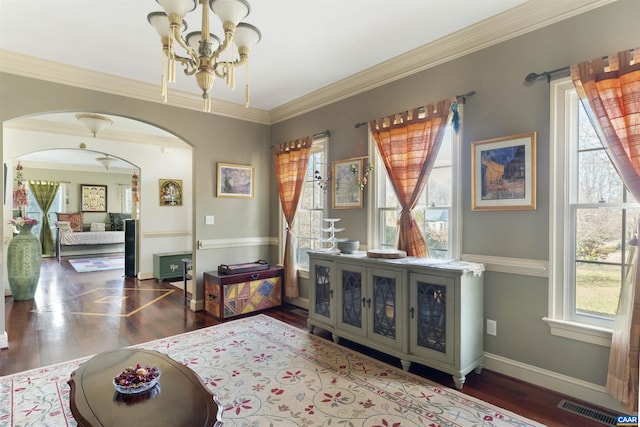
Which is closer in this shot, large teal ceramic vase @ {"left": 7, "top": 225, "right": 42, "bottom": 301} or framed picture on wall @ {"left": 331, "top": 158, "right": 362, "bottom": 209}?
framed picture on wall @ {"left": 331, "top": 158, "right": 362, "bottom": 209}

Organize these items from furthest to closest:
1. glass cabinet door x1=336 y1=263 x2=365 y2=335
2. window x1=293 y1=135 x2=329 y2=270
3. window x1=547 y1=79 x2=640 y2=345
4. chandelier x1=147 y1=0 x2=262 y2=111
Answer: window x1=293 y1=135 x2=329 y2=270
glass cabinet door x1=336 y1=263 x2=365 y2=335
window x1=547 y1=79 x2=640 y2=345
chandelier x1=147 y1=0 x2=262 y2=111

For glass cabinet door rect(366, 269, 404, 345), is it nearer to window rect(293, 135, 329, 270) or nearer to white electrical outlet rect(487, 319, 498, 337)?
white electrical outlet rect(487, 319, 498, 337)

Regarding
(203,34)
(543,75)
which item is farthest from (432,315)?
(203,34)

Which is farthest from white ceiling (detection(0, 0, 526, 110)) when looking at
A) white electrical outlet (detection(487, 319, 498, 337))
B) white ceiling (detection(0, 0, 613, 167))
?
white electrical outlet (detection(487, 319, 498, 337))

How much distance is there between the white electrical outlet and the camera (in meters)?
2.69

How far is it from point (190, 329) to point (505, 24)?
164 inches

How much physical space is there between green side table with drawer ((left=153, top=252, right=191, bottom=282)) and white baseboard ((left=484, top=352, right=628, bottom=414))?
539cm

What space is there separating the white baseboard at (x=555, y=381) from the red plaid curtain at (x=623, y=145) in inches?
5.7

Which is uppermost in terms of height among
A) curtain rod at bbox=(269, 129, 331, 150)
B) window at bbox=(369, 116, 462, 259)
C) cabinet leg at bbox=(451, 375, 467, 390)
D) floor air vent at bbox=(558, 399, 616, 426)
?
curtain rod at bbox=(269, 129, 331, 150)

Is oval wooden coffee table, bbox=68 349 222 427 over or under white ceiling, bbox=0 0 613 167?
under

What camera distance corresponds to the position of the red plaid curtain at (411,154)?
2.96m

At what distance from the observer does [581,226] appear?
2332mm

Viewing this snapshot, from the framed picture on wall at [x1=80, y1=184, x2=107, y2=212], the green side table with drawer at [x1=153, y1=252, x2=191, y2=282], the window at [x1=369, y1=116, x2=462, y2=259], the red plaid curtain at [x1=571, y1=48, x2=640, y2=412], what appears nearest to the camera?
the red plaid curtain at [x1=571, y1=48, x2=640, y2=412]

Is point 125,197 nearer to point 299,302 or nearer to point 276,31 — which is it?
point 299,302
